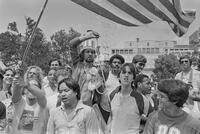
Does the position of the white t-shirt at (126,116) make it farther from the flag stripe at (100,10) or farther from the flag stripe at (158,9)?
the flag stripe at (158,9)

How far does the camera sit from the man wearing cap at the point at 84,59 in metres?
5.61

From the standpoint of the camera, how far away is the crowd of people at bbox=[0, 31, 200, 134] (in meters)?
3.89

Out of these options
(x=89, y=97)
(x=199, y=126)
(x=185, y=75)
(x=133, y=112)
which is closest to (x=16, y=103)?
(x=89, y=97)

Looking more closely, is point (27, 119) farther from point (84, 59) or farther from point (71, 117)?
point (84, 59)

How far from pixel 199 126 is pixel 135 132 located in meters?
1.39

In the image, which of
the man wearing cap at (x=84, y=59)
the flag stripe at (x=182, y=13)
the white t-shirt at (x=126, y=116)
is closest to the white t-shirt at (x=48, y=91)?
the man wearing cap at (x=84, y=59)

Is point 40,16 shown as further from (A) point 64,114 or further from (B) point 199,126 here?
(B) point 199,126

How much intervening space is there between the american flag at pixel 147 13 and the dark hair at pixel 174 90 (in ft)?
6.49

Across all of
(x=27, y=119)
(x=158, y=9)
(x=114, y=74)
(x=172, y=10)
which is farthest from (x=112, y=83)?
(x=27, y=119)

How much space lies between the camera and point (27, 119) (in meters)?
5.00

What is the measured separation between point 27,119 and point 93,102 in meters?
1.04

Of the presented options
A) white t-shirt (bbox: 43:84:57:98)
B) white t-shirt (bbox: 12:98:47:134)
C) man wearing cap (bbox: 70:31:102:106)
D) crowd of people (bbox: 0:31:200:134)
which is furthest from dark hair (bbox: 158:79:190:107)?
white t-shirt (bbox: 43:84:57:98)

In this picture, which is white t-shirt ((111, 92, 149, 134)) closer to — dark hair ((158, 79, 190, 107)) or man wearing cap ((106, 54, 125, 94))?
man wearing cap ((106, 54, 125, 94))

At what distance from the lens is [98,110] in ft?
18.2
